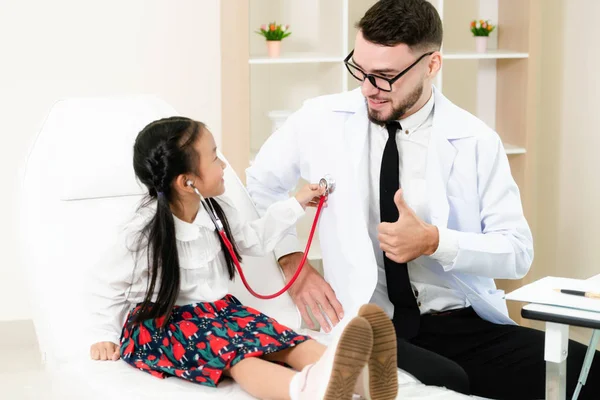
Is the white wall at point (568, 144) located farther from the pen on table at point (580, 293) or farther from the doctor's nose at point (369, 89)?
the pen on table at point (580, 293)

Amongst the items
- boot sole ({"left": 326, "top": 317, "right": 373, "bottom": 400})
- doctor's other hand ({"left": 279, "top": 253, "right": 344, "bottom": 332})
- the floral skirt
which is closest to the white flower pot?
doctor's other hand ({"left": 279, "top": 253, "right": 344, "bottom": 332})

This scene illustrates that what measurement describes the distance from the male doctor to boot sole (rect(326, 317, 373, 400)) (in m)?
0.50

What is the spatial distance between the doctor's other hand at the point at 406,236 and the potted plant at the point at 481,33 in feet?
5.37

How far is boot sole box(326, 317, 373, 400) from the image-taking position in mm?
1479

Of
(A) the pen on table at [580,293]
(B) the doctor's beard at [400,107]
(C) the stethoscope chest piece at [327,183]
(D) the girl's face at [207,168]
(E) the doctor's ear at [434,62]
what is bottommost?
(A) the pen on table at [580,293]

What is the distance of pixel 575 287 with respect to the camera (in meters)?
1.66

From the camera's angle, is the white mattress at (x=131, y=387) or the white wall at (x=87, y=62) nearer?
the white mattress at (x=131, y=387)

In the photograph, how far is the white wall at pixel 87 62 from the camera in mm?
3244

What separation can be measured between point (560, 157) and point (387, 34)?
172 centimetres

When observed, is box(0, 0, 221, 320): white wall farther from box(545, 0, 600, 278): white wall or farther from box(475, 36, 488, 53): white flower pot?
box(545, 0, 600, 278): white wall

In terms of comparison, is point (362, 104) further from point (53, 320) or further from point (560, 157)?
point (560, 157)

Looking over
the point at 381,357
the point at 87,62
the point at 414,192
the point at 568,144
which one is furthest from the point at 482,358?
the point at 87,62

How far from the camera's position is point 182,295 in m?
1.97

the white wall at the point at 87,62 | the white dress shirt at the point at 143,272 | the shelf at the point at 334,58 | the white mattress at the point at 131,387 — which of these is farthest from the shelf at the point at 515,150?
the white mattress at the point at 131,387
